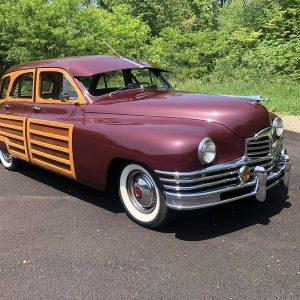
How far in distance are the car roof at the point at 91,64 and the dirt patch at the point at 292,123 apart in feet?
14.7

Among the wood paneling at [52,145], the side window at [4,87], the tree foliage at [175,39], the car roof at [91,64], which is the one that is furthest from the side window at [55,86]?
the tree foliage at [175,39]

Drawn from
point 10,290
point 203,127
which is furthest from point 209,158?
point 10,290

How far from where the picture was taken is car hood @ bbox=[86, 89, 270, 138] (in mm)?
4309

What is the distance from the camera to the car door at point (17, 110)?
19.8ft

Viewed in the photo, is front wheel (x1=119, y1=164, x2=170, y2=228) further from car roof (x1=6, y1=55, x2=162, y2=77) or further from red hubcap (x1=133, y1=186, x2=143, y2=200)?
car roof (x1=6, y1=55, x2=162, y2=77)

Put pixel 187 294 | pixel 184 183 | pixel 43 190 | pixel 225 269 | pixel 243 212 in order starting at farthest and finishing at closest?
pixel 43 190, pixel 243 212, pixel 184 183, pixel 225 269, pixel 187 294

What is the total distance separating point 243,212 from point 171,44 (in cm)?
2596

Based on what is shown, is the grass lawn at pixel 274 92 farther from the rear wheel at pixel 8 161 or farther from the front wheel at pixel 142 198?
the front wheel at pixel 142 198

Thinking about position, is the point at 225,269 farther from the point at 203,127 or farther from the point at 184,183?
the point at 203,127

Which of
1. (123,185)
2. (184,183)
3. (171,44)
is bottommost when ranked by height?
(171,44)

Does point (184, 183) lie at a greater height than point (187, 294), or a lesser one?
greater

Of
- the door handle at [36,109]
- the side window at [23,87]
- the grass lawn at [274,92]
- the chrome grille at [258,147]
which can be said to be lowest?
the grass lawn at [274,92]

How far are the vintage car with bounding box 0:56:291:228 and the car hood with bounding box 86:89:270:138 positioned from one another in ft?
0.03

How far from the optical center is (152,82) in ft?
19.7
